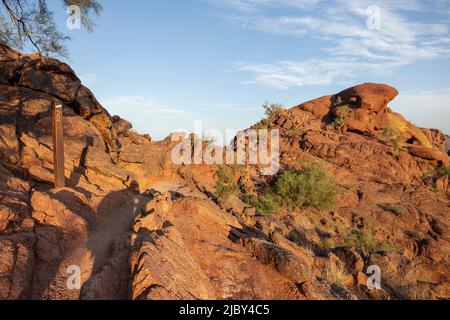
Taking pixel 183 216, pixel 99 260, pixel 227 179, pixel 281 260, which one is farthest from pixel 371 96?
pixel 99 260

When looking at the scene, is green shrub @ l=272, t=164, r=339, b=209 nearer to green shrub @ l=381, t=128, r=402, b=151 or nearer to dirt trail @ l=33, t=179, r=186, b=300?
green shrub @ l=381, t=128, r=402, b=151

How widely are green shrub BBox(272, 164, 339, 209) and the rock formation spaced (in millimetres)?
454

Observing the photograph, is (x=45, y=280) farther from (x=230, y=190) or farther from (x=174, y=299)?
(x=230, y=190)

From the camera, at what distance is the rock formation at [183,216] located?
179 inches

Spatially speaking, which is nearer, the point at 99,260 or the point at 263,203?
the point at 99,260

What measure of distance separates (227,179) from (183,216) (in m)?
9.52

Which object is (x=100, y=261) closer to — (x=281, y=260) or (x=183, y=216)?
(x=183, y=216)

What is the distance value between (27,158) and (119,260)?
594cm

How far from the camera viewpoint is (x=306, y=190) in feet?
51.3

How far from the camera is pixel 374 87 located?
77.5ft

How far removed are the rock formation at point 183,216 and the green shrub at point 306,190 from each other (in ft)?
1.49

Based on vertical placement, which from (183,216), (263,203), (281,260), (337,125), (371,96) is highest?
(371,96)

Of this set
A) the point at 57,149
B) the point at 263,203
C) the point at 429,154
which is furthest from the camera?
the point at 429,154

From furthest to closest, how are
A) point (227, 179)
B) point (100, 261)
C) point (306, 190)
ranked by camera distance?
1. point (227, 179)
2. point (306, 190)
3. point (100, 261)
